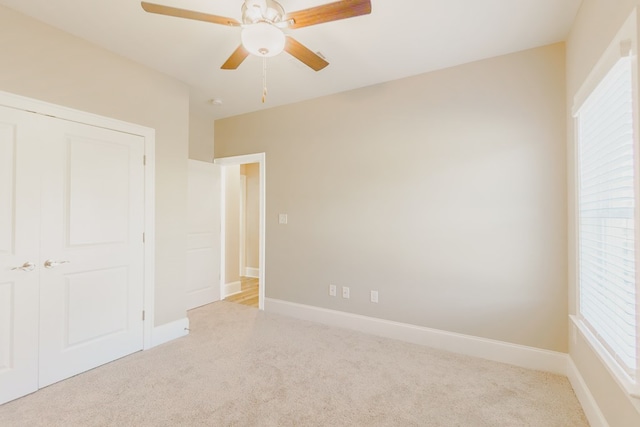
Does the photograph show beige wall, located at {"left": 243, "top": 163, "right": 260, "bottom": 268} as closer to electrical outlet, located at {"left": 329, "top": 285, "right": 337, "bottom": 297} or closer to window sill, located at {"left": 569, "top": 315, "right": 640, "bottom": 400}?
electrical outlet, located at {"left": 329, "top": 285, "right": 337, "bottom": 297}

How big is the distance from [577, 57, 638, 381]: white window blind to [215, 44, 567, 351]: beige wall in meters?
0.45

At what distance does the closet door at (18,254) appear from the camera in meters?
2.04

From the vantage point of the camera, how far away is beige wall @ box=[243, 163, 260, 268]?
20.7 ft

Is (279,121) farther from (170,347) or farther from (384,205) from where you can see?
(170,347)

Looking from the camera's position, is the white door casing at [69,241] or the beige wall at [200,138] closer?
the white door casing at [69,241]

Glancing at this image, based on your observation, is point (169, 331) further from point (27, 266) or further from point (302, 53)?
point (302, 53)

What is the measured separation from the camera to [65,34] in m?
2.35

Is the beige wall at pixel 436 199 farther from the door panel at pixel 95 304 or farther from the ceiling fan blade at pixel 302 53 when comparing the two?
the door panel at pixel 95 304

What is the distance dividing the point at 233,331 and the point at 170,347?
0.65 m

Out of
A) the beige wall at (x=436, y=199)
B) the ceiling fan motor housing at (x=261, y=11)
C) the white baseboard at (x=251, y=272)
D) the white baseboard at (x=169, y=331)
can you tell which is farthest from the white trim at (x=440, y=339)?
the ceiling fan motor housing at (x=261, y=11)

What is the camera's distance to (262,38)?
1633 millimetres

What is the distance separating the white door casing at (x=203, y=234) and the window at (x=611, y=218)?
4211 millimetres

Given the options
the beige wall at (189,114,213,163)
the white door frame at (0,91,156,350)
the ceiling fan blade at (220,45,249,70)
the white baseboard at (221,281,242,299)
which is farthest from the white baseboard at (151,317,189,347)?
the ceiling fan blade at (220,45,249,70)

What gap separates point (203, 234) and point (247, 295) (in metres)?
1.29
